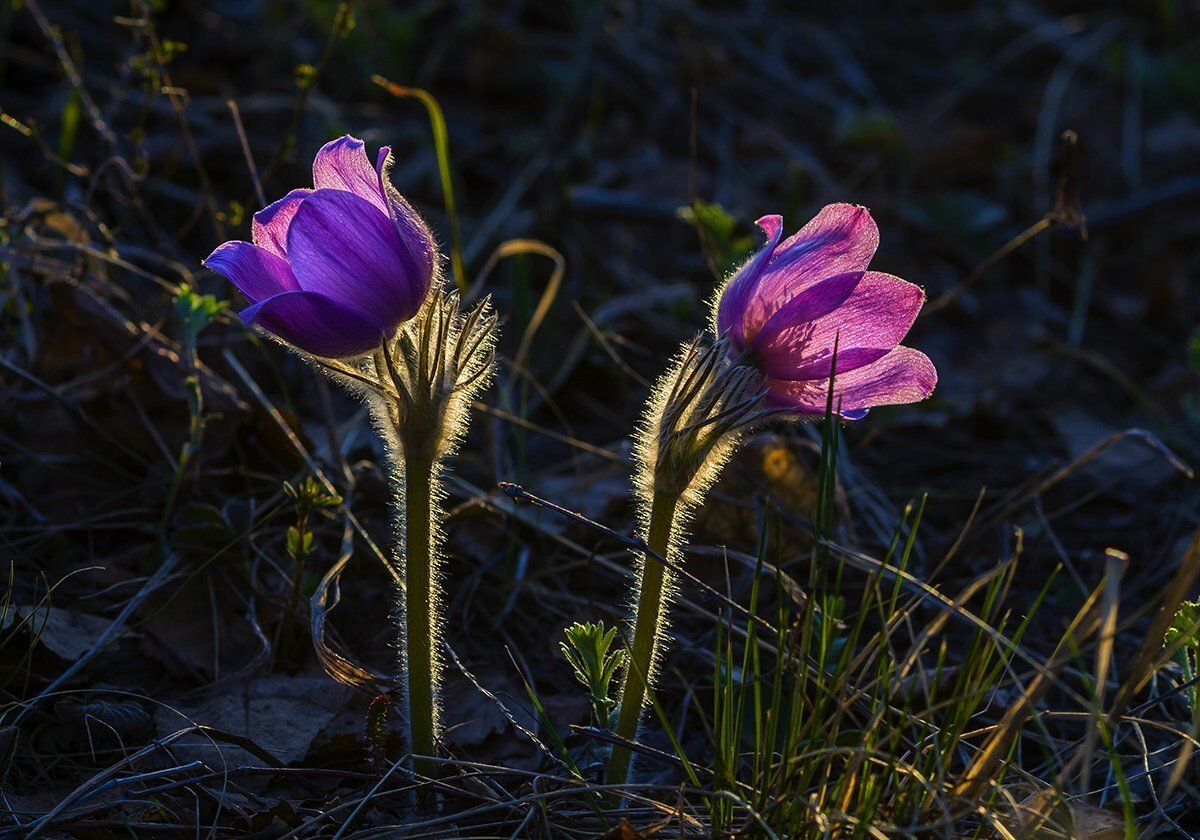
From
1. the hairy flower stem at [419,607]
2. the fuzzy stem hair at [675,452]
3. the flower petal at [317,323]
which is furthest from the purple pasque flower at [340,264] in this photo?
the fuzzy stem hair at [675,452]

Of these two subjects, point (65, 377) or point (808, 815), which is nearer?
point (808, 815)

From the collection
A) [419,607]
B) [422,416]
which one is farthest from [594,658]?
[422,416]

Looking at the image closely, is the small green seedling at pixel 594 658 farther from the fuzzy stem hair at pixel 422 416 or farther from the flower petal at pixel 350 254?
the flower petal at pixel 350 254

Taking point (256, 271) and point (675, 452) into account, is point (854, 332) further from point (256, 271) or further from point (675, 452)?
point (256, 271)

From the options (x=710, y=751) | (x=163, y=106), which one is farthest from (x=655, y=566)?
(x=163, y=106)

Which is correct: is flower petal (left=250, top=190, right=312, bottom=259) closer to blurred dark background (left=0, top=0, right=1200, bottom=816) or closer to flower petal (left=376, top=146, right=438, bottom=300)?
flower petal (left=376, top=146, right=438, bottom=300)

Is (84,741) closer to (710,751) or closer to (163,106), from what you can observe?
(710,751)
